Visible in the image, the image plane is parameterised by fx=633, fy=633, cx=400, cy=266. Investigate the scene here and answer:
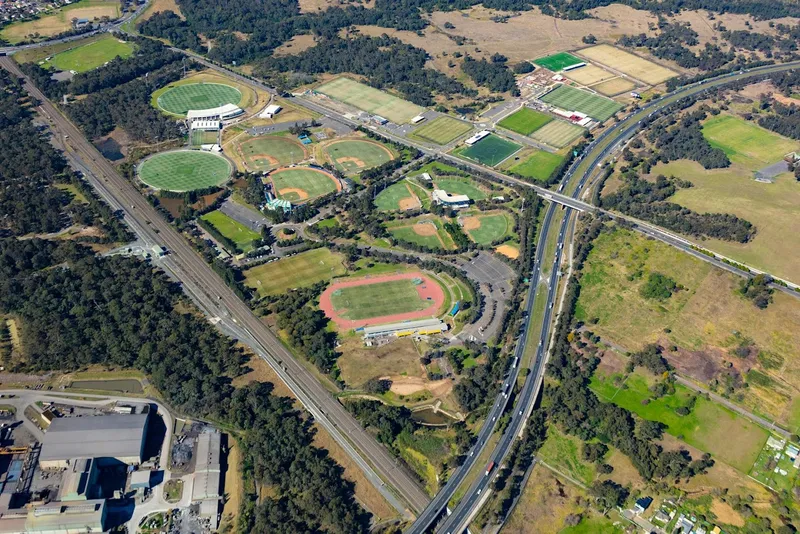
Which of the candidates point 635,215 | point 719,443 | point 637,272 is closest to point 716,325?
point 637,272

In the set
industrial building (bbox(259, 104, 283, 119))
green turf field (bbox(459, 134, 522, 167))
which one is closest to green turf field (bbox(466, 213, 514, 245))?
green turf field (bbox(459, 134, 522, 167))

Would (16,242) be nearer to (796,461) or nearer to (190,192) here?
(190,192)

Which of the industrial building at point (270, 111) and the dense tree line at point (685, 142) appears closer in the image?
the dense tree line at point (685, 142)

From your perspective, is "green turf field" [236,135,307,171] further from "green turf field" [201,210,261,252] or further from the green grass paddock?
the green grass paddock

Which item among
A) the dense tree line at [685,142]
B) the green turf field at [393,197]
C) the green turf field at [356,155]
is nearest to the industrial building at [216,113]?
the green turf field at [356,155]

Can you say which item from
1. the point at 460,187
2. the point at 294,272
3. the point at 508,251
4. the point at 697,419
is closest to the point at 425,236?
the point at 508,251

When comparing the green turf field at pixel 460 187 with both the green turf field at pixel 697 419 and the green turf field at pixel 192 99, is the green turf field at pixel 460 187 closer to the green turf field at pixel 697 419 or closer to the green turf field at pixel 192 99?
the green turf field at pixel 697 419
